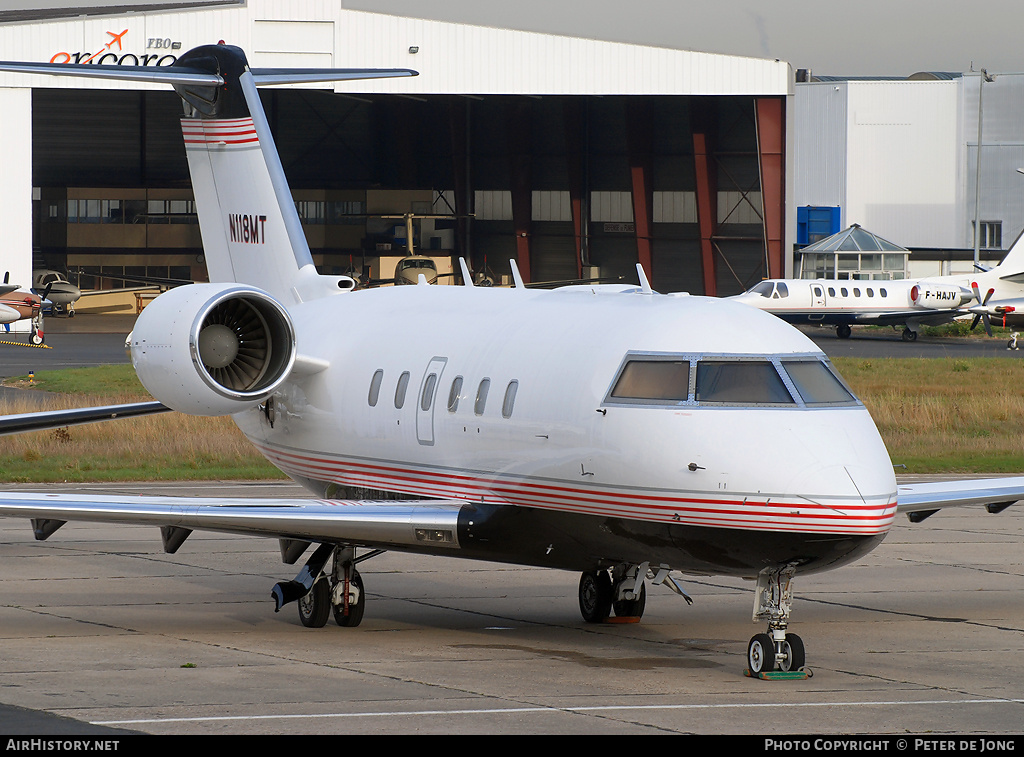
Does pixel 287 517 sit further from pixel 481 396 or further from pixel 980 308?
pixel 980 308

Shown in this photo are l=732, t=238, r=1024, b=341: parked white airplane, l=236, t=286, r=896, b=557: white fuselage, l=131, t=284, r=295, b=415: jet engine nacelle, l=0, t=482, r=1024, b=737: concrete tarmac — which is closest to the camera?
l=0, t=482, r=1024, b=737: concrete tarmac

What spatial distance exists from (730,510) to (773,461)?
494mm

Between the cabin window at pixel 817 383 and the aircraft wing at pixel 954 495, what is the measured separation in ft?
5.56

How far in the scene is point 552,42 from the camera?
6075cm

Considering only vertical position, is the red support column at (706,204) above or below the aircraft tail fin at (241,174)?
above

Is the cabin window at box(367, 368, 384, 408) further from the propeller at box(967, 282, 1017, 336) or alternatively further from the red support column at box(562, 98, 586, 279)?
the red support column at box(562, 98, 586, 279)

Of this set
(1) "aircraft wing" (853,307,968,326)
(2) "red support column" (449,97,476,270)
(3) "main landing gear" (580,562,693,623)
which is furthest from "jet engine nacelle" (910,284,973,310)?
(3) "main landing gear" (580,562,693,623)

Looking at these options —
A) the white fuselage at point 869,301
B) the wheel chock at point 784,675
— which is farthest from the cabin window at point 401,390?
the white fuselage at point 869,301

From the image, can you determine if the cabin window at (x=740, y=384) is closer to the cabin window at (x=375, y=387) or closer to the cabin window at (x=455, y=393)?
the cabin window at (x=455, y=393)

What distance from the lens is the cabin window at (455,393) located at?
45.4 ft

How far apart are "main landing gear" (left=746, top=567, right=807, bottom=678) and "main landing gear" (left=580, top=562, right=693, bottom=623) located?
9.03 ft

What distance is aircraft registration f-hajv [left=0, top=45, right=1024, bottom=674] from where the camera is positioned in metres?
11.3

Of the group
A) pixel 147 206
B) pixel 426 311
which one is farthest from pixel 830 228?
pixel 426 311

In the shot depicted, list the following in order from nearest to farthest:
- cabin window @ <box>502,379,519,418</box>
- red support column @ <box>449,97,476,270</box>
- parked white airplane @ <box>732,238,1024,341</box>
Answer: cabin window @ <box>502,379,519,418</box>
parked white airplane @ <box>732,238,1024,341</box>
red support column @ <box>449,97,476,270</box>
